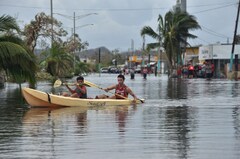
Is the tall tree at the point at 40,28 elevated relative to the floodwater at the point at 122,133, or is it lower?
elevated

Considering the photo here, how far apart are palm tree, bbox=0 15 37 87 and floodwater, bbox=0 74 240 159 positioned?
5.18 metres

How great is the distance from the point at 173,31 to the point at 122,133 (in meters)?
52.7

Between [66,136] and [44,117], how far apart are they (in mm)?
5583

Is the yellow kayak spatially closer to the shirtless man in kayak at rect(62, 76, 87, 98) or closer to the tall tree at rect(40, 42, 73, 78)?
the shirtless man in kayak at rect(62, 76, 87, 98)

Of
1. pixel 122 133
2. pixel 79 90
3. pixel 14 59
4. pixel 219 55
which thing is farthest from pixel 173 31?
pixel 122 133

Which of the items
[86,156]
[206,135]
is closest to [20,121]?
[206,135]

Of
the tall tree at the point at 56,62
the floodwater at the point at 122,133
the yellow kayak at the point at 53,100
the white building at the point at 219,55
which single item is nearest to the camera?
the floodwater at the point at 122,133

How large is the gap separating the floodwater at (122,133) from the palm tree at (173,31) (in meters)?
44.1

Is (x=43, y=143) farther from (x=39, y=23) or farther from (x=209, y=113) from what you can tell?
(x=39, y=23)

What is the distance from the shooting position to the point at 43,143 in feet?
40.3

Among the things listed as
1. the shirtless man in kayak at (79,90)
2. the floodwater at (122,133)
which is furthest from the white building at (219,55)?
the floodwater at (122,133)

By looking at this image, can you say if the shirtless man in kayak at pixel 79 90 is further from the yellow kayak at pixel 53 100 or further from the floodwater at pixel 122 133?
the floodwater at pixel 122 133

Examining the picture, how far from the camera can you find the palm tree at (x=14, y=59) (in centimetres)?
2703

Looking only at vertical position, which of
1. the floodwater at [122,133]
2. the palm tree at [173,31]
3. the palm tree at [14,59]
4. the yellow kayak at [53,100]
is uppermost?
the palm tree at [173,31]
